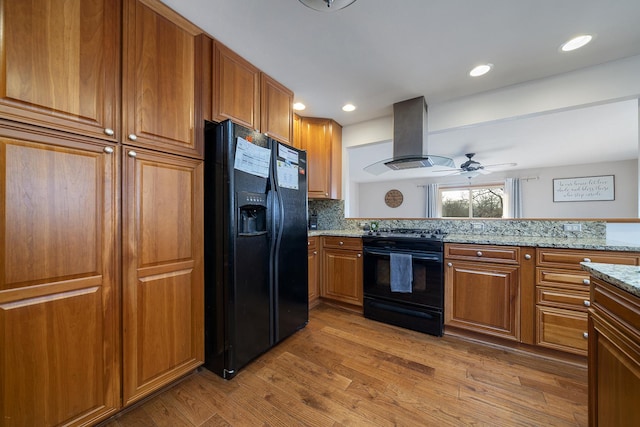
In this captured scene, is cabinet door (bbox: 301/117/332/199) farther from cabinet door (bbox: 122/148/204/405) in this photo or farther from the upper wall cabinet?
cabinet door (bbox: 122/148/204/405)

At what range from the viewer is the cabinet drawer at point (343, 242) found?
8.18ft

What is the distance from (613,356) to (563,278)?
1.18m

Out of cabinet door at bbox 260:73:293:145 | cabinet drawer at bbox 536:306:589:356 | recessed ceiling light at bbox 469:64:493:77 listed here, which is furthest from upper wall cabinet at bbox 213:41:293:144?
cabinet drawer at bbox 536:306:589:356

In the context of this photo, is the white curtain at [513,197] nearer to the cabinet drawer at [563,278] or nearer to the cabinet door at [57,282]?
the cabinet drawer at [563,278]

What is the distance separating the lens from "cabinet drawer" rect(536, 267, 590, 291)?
5.24 ft

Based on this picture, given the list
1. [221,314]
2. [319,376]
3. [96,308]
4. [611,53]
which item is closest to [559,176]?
[611,53]

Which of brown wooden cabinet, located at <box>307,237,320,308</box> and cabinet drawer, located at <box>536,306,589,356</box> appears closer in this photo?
cabinet drawer, located at <box>536,306,589,356</box>

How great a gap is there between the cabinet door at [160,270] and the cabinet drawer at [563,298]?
240 centimetres

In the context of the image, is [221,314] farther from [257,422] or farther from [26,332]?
[26,332]

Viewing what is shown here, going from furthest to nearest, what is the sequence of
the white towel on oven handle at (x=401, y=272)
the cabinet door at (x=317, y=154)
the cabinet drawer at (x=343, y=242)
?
the cabinet door at (x=317, y=154), the cabinet drawer at (x=343, y=242), the white towel on oven handle at (x=401, y=272)

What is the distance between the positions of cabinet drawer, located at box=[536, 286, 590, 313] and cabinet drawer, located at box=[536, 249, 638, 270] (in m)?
0.17

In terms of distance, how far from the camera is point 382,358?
A: 1.72 meters

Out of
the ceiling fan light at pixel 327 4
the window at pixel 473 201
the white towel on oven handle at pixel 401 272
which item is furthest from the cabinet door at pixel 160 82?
the window at pixel 473 201

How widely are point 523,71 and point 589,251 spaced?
1480mm
